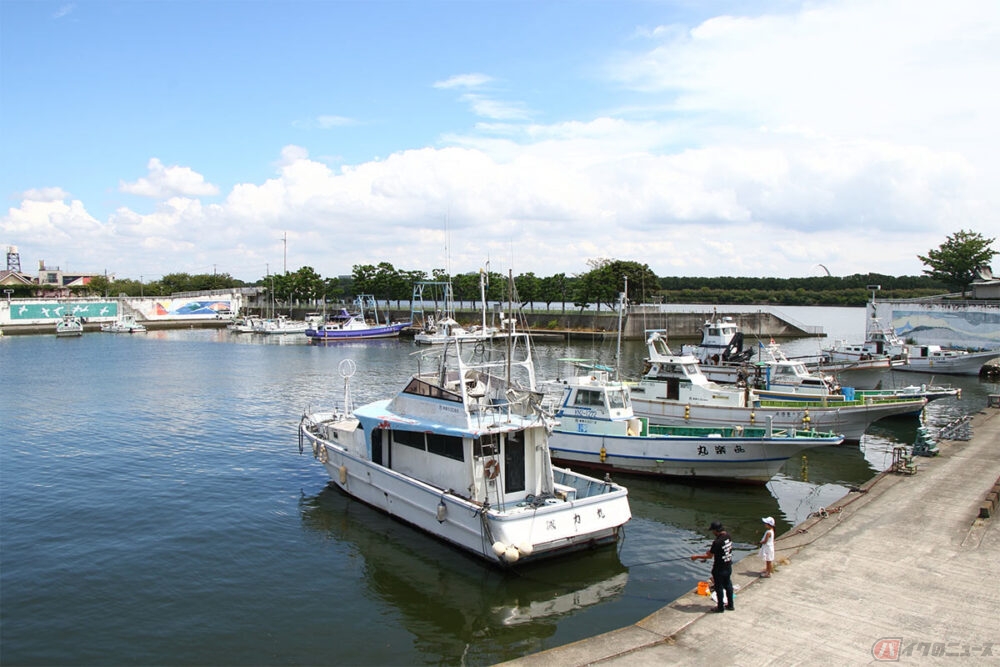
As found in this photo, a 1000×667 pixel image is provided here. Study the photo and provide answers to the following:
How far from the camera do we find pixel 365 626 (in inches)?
499

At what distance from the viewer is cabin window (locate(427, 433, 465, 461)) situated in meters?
15.8

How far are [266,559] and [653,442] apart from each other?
12076 millimetres

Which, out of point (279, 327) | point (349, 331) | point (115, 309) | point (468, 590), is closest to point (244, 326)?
point (279, 327)

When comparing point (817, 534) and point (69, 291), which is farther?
point (69, 291)

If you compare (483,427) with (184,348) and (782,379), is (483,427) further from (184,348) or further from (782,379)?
(184,348)

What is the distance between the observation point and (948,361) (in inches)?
1895

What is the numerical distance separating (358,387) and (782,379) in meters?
24.6

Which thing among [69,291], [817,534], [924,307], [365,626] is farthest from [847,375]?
[69,291]

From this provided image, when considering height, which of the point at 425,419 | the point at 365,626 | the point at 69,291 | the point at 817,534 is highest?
the point at 69,291

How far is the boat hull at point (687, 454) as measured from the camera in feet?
66.9

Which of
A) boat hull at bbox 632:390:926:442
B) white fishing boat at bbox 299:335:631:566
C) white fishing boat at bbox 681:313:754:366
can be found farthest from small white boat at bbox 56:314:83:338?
boat hull at bbox 632:390:926:442

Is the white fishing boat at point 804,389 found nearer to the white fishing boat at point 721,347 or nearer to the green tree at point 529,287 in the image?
the white fishing boat at point 721,347

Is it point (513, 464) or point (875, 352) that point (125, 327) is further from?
point (513, 464)

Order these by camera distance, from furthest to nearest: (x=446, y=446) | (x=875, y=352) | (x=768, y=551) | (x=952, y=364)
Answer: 1. (x=875, y=352)
2. (x=952, y=364)
3. (x=446, y=446)
4. (x=768, y=551)
